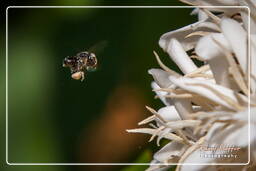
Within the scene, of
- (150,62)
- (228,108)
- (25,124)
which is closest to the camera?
(228,108)

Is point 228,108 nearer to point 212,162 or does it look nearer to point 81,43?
point 212,162

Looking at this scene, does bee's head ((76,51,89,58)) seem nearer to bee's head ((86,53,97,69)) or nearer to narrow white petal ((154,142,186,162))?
bee's head ((86,53,97,69))

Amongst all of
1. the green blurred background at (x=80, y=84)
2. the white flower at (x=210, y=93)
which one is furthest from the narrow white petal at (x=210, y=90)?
the green blurred background at (x=80, y=84)

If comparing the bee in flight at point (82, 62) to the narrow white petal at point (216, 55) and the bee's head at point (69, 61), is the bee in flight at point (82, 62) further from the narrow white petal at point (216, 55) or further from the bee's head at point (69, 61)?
Result: the narrow white petal at point (216, 55)

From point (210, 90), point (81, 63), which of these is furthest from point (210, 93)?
point (81, 63)

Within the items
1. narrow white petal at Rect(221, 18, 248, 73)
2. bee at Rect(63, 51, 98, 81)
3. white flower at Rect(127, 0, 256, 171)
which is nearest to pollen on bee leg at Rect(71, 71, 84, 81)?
bee at Rect(63, 51, 98, 81)

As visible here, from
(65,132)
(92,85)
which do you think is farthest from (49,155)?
(92,85)
